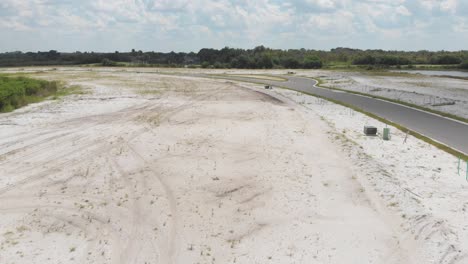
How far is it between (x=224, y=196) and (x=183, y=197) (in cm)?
137

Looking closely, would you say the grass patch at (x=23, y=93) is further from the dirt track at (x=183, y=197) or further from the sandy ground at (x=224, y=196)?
the sandy ground at (x=224, y=196)

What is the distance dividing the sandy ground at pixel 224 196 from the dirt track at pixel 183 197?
0.05m

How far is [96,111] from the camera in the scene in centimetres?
3014

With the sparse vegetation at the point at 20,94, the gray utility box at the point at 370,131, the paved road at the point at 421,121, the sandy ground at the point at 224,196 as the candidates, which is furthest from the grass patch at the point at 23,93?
the paved road at the point at 421,121

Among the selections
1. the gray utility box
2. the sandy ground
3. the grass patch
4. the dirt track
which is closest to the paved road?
→ the sandy ground

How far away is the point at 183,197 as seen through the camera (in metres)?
13.5

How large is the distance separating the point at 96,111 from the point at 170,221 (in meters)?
20.6

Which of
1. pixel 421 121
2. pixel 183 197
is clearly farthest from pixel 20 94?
pixel 421 121

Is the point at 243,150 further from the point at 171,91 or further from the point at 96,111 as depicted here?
the point at 171,91

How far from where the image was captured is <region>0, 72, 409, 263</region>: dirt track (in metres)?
10.2

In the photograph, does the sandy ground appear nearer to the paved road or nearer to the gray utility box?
the gray utility box

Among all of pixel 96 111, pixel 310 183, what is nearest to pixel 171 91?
pixel 96 111

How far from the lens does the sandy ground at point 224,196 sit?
400 inches

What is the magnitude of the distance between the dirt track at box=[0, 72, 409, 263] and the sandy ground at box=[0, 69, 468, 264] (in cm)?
5
